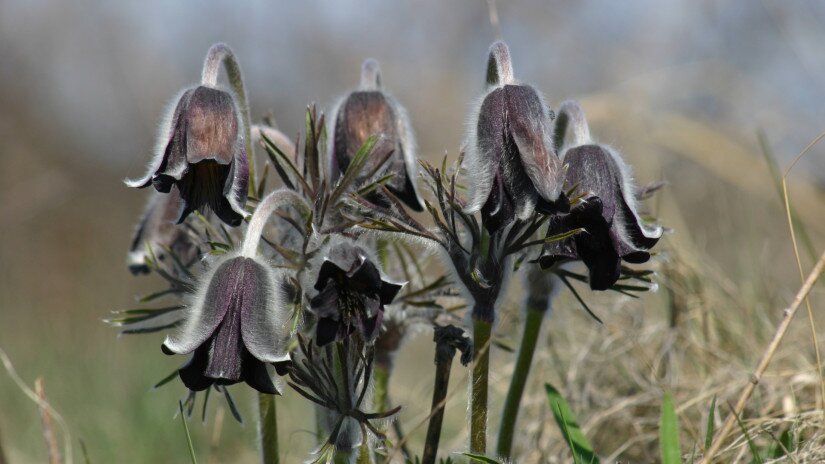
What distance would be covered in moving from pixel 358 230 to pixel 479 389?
0.38m

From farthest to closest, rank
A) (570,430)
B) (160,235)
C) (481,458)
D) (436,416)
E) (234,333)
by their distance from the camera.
→ 1. (160,235)
2. (570,430)
3. (436,416)
4. (481,458)
5. (234,333)

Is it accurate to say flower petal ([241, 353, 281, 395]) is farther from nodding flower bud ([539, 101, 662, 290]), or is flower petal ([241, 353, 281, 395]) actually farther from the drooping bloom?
nodding flower bud ([539, 101, 662, 290])

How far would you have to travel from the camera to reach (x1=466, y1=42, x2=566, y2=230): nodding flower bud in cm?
154

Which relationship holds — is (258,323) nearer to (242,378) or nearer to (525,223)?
(242,378)

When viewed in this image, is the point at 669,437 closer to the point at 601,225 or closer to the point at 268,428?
the point at 601,225

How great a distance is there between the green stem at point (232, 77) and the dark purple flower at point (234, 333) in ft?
1.11

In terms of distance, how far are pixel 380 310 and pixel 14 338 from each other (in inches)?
175

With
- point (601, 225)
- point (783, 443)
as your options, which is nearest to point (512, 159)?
point (601, 225)

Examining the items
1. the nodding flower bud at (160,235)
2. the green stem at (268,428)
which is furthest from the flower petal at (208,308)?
the nodding flower bud at (160,235)

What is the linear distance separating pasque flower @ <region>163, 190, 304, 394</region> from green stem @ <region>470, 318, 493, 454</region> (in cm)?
37

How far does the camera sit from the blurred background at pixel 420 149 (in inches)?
129

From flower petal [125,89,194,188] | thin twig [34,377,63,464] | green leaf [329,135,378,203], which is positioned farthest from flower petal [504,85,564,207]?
thin twig [34,377,63,464]

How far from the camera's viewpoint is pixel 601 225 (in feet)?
5.30

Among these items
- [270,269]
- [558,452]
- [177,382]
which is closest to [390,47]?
[177,382]
